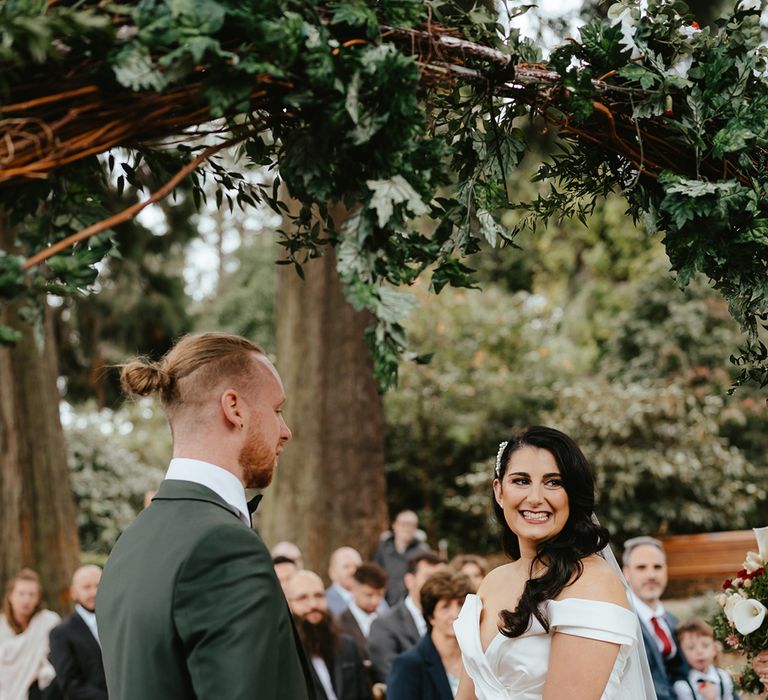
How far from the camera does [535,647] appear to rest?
3.14 metres

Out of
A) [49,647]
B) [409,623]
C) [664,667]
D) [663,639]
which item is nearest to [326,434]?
[409,623]

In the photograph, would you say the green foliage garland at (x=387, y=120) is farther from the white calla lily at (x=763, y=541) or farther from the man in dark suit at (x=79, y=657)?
the man in dark suit at (x=79, y=657)

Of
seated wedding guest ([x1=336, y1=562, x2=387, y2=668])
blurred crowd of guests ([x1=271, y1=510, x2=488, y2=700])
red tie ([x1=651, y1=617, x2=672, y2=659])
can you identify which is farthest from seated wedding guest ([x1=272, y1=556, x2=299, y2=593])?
red tie ([x1=651, y1=617, x2=672, y2=659])

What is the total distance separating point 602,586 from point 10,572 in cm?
901

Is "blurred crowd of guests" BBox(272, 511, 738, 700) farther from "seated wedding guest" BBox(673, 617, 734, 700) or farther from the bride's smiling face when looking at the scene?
the bride's smiling face

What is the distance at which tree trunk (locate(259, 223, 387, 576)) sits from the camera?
35.0ft

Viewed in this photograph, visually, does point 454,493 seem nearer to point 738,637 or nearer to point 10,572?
point 10,572

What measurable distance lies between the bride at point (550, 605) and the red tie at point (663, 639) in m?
2.75

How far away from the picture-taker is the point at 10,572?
35.2 ft

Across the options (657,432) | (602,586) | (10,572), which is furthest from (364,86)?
(657,432)

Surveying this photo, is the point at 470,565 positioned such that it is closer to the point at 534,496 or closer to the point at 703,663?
the point at 703,663

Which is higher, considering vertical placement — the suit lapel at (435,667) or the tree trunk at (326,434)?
the tree trunk at (326,434)

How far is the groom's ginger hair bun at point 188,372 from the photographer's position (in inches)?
107

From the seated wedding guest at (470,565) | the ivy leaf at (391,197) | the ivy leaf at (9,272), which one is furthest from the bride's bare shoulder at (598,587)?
the seated wedding guest at (470,565)
